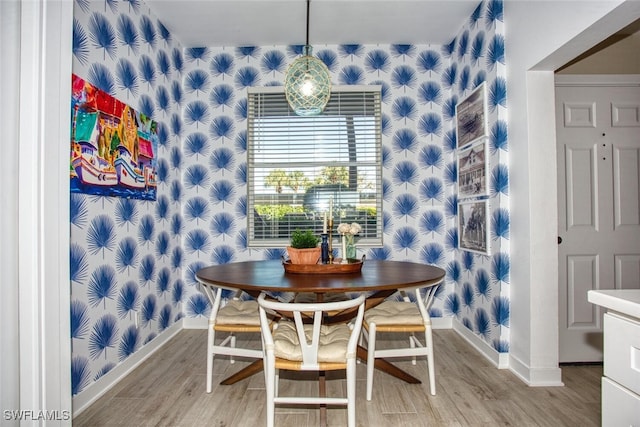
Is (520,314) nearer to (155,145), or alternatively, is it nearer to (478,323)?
(478,323)

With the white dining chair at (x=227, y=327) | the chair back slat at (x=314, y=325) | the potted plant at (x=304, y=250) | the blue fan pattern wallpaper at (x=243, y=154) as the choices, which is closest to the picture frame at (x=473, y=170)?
the blue fan pattern wallpaper at (x=243, y=154)

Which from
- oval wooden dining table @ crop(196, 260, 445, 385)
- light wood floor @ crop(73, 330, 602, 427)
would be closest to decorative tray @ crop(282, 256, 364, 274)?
oval wooden dining table @ crop(196, 260, 445, 385)

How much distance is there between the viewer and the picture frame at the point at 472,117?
9.55 feet

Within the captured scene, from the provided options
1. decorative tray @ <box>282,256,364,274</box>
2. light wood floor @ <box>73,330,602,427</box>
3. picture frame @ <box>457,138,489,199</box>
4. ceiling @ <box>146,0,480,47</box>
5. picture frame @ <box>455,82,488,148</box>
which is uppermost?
ceiling @ <box>146,0,480,47</box>

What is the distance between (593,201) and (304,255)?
7.12 feet

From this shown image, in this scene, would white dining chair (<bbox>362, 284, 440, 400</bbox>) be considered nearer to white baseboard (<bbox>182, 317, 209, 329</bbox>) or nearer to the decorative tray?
the decorative tray

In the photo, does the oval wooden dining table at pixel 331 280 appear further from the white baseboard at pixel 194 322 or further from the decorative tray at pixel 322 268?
the white baseboard at pixel 194 322

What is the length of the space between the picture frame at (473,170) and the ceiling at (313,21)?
115 centimetres

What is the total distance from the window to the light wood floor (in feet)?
4.75

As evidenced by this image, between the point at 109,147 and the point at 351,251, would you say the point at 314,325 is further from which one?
the point at 109,147

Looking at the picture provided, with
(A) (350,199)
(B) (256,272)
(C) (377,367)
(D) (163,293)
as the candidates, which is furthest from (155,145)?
(C) (377,367)

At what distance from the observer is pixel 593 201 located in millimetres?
2762

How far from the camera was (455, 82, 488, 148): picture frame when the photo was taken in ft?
9.55

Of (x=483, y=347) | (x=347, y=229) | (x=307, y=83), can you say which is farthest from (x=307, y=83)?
(x=483, y=347)
